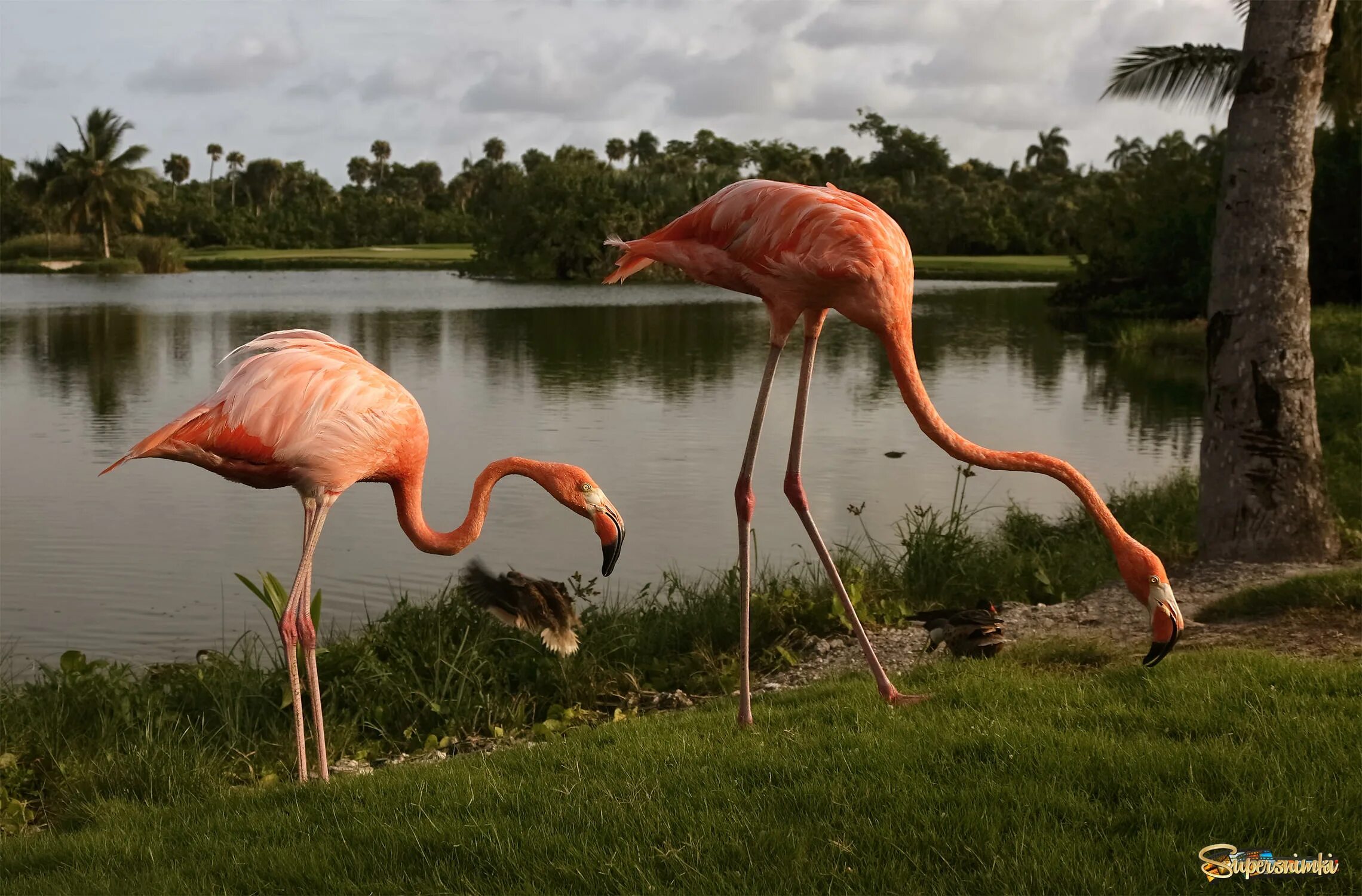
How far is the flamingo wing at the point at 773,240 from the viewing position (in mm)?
5211

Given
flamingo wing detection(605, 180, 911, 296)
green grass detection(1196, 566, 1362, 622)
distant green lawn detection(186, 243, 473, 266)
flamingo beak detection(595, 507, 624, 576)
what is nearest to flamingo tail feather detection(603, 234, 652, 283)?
flamingo wing detection(605, 180, 911, 296)

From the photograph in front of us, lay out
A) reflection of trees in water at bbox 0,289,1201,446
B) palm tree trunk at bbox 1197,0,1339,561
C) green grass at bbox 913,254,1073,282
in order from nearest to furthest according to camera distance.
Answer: palm tree trunk at bbox 1197,0,1339,561 → reflection of trees in water at bbox 0,289,1201,446 → green grass at bbox 913,254,1073,282

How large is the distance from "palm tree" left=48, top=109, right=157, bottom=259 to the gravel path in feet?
259

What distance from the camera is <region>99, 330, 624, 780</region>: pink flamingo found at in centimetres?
514

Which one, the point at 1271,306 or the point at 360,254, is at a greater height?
the point at 360,254

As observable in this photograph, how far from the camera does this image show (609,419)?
1773 cm

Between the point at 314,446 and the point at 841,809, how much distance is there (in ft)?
8.78

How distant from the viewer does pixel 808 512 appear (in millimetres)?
5629

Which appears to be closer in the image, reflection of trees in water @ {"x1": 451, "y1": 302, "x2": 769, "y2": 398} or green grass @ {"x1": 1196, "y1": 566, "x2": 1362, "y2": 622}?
green grass @ {"x1": 1196, "y1": 566, "x2": 1362, "y2": 622}

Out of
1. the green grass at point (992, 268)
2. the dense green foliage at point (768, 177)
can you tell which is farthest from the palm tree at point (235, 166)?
the green grass at point (992, 268)

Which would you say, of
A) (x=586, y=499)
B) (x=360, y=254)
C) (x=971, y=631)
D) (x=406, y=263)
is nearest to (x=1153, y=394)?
(x=971, y=631)

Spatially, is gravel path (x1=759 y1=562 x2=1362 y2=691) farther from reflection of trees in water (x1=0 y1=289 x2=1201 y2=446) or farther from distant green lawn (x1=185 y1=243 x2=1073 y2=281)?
distant green lawn (x1=185 y1=243 x2=1073 y2=281)

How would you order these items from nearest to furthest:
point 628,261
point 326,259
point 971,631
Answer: point 628,261 → point 971,631 → point 326,259

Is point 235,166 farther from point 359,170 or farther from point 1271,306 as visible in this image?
point 1271,306
